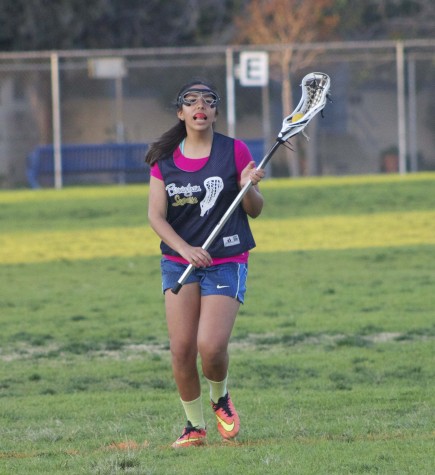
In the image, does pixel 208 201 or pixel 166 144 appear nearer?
pixel 208 201

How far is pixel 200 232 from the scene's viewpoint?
656cm

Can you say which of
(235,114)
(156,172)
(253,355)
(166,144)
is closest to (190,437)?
(156,172)

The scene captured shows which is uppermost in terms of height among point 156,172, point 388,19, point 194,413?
point 388,19

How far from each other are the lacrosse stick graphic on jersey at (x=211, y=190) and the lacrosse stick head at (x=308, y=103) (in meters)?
0.46

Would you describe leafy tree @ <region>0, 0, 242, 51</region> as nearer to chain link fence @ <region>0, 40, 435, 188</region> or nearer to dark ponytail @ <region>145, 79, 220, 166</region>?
chain link fence @ <region>0, 40, 435, 188</region>

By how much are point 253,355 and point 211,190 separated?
3829 mm

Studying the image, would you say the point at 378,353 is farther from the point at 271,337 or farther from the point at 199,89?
the point at 199,89

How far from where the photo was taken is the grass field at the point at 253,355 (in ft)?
20.7

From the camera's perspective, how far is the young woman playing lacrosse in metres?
6.47

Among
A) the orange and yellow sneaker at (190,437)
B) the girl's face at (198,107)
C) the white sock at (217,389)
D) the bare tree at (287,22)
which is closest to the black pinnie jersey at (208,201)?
the girl's face at (198,107)

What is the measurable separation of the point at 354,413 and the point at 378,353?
8.08ft

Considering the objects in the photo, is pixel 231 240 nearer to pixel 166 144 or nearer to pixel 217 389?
pixel 166 144

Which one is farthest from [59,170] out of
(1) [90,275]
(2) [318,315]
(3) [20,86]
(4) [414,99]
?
(2) [318,315]

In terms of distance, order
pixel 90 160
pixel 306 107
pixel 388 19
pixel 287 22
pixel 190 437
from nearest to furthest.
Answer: pixel 190 437
pixel 306 107
pixel 90 160
pixel 287 22
pixel 388 19
